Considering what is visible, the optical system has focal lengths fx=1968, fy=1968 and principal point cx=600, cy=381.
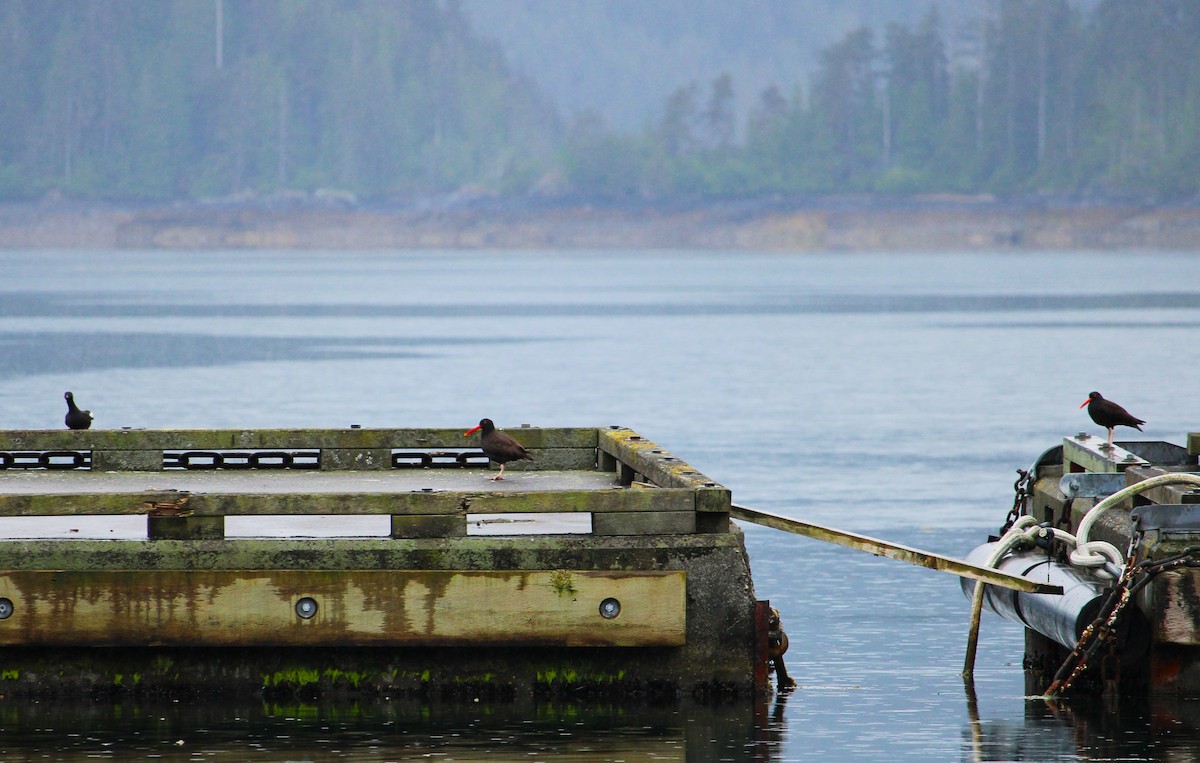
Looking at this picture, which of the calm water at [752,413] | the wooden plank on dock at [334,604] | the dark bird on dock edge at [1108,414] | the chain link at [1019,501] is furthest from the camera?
the dark bird on dock edge at [1108,414]

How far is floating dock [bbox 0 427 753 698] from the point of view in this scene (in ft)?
42.4

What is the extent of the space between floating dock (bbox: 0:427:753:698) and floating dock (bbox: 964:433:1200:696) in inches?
95.5

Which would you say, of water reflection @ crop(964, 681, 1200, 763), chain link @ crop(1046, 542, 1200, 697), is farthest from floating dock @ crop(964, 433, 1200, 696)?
water reflection @ crop(964, 681, 1200, 763)

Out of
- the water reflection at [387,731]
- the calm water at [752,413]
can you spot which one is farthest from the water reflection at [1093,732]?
the water reflection at [387,731]

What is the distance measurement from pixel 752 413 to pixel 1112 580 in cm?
3240

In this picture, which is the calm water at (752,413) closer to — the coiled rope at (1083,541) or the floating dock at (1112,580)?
the floating dock at (1112,580)

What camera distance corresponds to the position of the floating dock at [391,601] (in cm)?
1293

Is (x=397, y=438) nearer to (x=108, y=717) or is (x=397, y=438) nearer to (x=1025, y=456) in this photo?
(x=108, y=717)

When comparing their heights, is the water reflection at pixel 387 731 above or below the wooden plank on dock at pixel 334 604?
below

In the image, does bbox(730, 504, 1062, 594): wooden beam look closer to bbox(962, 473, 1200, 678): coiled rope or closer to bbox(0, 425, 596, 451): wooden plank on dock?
bbox(962, 473, 1200, 678): coiled rope

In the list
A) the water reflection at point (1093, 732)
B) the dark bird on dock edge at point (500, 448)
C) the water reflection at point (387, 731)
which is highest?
the dark bird on dock edge at point (500, 448)

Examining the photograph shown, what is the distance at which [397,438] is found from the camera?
18156 mm

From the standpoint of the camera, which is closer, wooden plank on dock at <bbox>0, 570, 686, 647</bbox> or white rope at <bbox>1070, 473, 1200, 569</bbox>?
wooden plank on dock at <bbox>0, 570, 686, 647</bbox>

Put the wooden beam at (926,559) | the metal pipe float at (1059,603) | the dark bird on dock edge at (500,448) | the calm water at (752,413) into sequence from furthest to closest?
the dark bird on dock edge at (500,448) < the wooden beam at (926,559) < the metal pipe float at (1059,603) < the calm water at (752,413)
